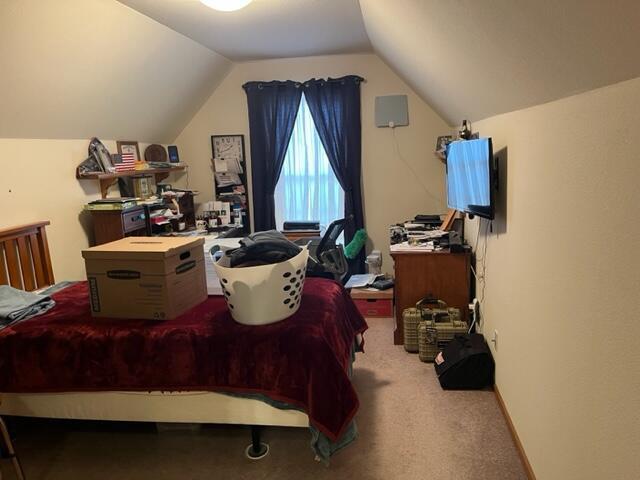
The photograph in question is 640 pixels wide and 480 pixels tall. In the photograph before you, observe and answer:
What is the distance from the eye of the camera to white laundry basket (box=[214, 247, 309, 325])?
6.27 ft

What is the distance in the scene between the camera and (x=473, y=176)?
2662 millimetres

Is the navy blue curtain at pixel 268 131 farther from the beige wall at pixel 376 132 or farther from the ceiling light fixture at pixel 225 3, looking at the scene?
the ceiling light fixture at pixel 225 3

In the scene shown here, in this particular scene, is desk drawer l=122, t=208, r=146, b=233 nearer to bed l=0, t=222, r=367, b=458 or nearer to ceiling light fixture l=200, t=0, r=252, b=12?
bed l=0, t=222, r=367, b=458

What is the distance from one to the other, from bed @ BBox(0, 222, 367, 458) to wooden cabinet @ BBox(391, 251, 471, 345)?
1312 millimetres

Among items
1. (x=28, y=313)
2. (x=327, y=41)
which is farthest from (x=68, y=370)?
(x=327, y=41)

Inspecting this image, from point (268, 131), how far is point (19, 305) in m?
3.01

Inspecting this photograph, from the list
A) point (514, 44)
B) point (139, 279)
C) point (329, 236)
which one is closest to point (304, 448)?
point (139, 279)

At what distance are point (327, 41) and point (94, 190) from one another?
2.34 m

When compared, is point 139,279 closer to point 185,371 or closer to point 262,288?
point 185,371

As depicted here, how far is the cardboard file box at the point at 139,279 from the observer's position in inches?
81.0

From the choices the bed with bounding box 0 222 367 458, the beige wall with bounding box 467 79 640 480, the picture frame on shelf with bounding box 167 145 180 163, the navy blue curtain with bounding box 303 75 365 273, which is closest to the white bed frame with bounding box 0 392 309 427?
the bed with bounding box 0 222 367 458

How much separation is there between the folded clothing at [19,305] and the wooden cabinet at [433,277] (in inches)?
88.4

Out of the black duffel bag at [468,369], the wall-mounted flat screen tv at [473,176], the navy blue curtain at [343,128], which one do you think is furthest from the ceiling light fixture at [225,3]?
the black duffel bag at [468,369]

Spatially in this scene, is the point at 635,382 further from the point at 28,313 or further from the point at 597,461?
the point at 28,313
